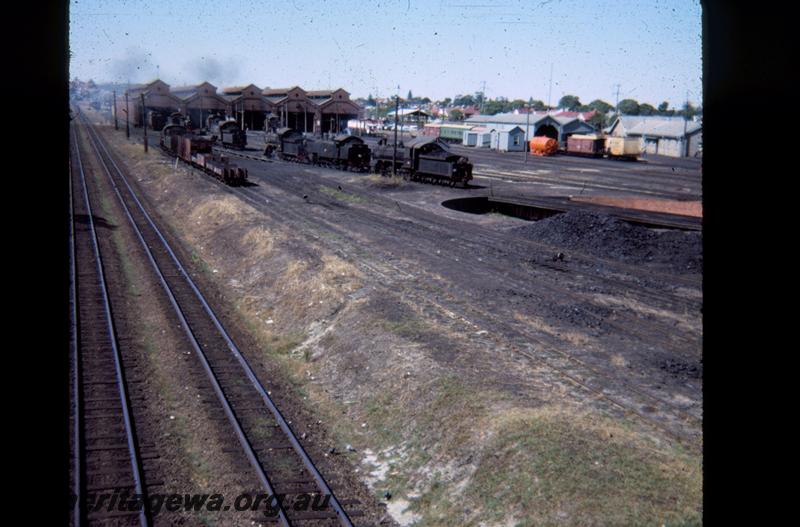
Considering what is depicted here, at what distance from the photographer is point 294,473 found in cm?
1002

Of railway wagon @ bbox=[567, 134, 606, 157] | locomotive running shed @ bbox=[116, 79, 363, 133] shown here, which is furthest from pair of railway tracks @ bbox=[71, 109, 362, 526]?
locomotive running shed @ bbox=[116, 79, 363, 133]

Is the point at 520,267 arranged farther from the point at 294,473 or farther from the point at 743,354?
the point at 743,354

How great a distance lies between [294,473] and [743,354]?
9.08 m

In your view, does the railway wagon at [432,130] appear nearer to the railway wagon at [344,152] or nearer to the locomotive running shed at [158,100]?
the locomotive running shed at [158,100]

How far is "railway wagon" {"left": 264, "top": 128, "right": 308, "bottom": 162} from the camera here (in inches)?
2249

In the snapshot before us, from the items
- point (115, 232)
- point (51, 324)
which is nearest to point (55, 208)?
point (51, 324)

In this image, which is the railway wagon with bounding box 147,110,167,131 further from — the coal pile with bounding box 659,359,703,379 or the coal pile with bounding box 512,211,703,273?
the coal pile with bounding box 659,359,703,379

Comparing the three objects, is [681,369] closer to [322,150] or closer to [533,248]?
[533,248]

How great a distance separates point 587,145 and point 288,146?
39.8 metres

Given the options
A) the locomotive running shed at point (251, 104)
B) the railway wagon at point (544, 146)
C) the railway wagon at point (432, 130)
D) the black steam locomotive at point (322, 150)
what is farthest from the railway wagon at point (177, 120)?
the railway wagon at point (544, 146)

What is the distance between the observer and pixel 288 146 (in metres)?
58.8

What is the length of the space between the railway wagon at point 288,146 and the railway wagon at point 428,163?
1065 cm

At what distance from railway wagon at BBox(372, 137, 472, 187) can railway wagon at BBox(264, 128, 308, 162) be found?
419 inches

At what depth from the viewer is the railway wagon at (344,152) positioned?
51156 mm
